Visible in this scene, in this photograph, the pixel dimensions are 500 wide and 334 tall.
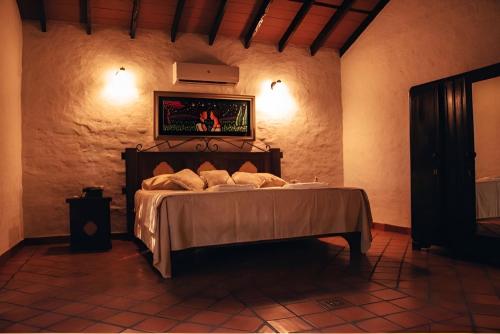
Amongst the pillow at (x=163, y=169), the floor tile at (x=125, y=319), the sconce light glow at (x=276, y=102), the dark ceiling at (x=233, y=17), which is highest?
the dark ceiling at (x=233, y=17)

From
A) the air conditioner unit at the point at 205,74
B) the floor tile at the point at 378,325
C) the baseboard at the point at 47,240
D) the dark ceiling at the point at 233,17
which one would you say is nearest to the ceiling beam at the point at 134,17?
the dark ceiling at the point at 233,17

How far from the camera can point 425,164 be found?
4523 mm

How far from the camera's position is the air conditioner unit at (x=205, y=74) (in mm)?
5859

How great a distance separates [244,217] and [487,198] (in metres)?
2.39

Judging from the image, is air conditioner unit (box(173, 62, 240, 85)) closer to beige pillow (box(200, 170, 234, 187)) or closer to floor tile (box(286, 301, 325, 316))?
beige pillow (box(200, 170, 234, 187))

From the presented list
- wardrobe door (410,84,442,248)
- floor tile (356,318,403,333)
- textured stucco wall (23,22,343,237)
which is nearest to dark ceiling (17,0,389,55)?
textured stucco wall (23,22,343,237)

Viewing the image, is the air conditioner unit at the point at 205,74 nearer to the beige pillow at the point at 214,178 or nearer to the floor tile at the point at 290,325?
the beige pillow at the point at 214,178

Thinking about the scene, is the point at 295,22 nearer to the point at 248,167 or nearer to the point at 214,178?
the point at 248,167

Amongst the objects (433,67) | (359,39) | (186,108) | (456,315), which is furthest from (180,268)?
(359,39)

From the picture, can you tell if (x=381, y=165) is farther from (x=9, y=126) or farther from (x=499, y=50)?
(x=9, y=126)

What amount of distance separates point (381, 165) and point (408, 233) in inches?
43.3

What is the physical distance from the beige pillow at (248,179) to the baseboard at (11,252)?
8.94 ft

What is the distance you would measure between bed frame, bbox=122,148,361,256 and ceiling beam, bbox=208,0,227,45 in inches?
68.4

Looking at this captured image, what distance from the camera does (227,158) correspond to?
6090 mm
